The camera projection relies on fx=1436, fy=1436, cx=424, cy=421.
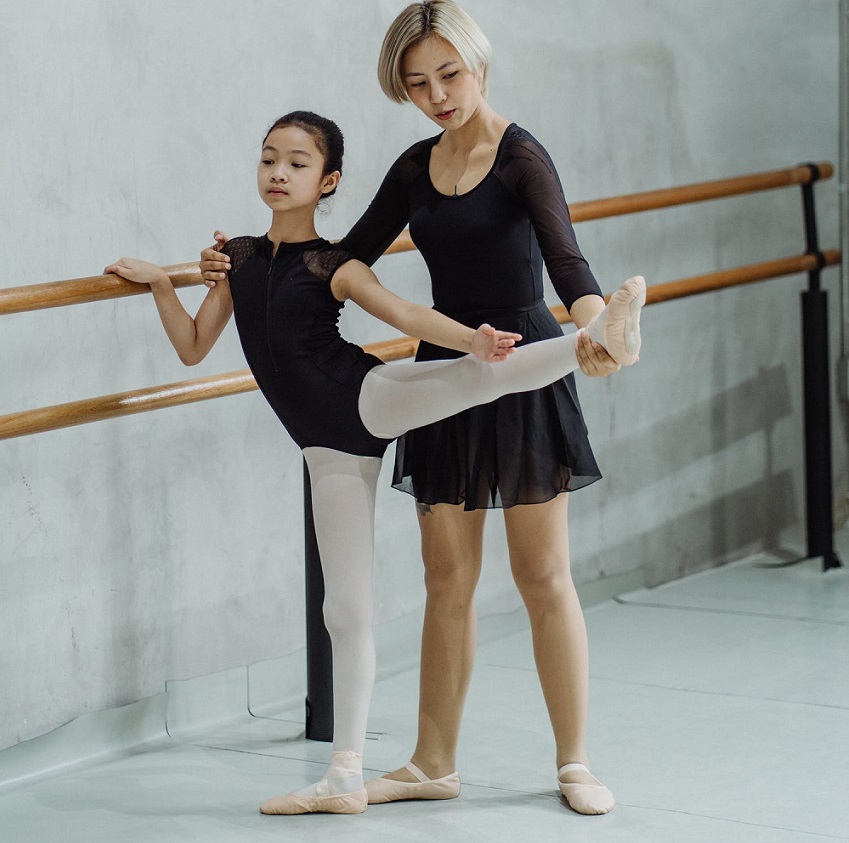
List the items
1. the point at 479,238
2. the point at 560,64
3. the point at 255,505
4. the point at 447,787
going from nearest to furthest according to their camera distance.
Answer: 1. the point at 479,238
2. the point at 447,787
3. the point at 255,505
4. the point at 560,64

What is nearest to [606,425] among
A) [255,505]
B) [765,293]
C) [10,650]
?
[765,293]

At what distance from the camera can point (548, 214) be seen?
2.19 meters

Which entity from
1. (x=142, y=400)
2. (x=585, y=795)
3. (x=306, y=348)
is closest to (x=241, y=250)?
(x=306, y=348)

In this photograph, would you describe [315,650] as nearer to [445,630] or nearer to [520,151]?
[445,630]

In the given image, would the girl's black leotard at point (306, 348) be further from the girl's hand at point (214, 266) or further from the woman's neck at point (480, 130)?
the woman's neck at point (480, 130)

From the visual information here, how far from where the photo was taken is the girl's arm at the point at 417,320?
80.7 inches

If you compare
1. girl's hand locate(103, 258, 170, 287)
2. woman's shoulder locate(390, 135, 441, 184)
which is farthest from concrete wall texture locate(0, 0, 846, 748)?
woman's shoulder locate(390, 135, 441, 184)

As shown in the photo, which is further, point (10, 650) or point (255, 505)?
point (255, 505)

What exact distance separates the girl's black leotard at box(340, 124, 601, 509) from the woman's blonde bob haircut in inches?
5.4

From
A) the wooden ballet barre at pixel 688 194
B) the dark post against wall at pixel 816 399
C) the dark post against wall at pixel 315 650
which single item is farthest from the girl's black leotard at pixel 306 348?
the dark post against wall at pixel 816 399

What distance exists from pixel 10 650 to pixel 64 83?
1038mm

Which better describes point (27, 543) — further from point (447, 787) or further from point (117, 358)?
point (447, 787)

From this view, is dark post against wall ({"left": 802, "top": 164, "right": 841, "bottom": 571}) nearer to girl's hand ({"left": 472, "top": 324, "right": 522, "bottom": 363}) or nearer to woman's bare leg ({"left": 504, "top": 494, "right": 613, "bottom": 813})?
woman's bare leg ({"left": 504, "top": 494, "right": 613, "bottom": 813})

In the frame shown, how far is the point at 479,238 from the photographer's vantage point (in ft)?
7.34
